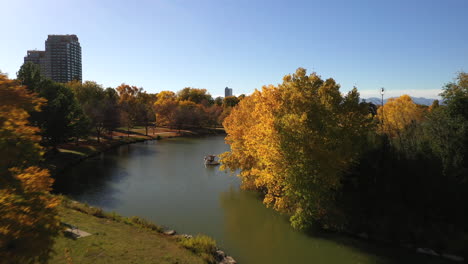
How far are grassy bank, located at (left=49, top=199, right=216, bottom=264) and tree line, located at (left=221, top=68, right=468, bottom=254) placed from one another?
22.1 feet

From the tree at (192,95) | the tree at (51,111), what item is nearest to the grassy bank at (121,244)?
the tree at (51,111)

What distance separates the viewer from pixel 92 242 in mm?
13562

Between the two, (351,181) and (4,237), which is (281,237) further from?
(4,237)

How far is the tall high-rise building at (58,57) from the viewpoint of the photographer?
140 metres

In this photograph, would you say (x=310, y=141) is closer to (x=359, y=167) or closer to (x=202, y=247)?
(x=359, y=167)

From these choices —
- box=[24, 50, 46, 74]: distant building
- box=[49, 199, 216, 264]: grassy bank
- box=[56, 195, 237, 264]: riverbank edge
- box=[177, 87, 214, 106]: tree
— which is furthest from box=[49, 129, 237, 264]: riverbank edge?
box=[24, 50, 46, 74]: distant building

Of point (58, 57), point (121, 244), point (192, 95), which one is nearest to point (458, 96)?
point (121, 244)

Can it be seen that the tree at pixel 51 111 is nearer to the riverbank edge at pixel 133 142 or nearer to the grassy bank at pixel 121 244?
the riverbank edge at pixel 133 142

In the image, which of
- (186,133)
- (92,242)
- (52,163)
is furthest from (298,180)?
(186,133)

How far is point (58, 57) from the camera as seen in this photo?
140625mm

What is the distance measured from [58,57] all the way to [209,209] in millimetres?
149161

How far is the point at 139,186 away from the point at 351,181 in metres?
19.9

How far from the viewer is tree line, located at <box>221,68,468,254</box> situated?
18.0 meters

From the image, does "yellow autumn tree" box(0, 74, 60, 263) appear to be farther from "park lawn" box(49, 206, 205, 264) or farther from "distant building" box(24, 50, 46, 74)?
"distant building" box(24, 50, 46, 74)
